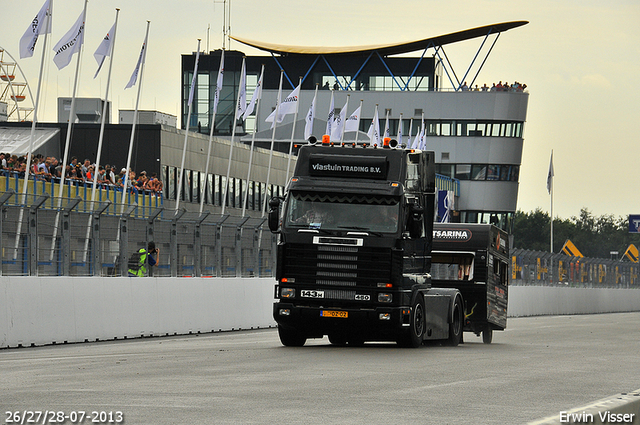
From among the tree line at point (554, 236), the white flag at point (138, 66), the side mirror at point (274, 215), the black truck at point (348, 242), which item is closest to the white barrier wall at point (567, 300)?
the white flag at point (138, 66)

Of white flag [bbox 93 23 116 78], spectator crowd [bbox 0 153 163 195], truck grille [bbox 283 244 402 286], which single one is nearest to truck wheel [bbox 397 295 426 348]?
truck grille [bbox 283 244 402 286]

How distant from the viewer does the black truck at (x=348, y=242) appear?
18.7 meters

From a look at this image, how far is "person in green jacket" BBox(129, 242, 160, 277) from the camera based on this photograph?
23344 millimetres

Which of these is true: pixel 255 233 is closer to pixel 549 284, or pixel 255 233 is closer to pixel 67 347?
pixel 67 347

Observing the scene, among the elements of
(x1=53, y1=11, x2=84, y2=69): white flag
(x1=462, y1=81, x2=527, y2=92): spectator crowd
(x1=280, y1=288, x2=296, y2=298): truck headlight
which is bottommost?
(x1=280, y1=288, x2=296, y2=298): truck headlight

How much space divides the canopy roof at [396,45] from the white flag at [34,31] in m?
68.0

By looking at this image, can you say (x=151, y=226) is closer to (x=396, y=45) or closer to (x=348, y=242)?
(x=348, y=242)

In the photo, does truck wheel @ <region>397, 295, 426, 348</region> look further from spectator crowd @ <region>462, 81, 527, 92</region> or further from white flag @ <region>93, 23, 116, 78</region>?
spectator crowd @ <region>462, 81, 527, 92</region>

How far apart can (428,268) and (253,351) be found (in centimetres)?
407

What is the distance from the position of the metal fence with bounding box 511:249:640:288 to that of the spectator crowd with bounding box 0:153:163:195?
43.7ft

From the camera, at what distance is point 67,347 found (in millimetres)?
19750

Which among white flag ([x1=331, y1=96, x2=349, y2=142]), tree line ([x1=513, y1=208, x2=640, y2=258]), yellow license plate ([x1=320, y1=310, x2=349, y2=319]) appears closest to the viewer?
yellow license plate ([x1=320, y1=310, x2=349, y2=319])

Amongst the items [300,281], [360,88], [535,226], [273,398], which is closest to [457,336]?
[300,281]

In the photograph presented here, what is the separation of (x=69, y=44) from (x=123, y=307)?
12238 millimetres
